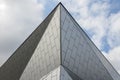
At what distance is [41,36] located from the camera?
A: 89.3ft

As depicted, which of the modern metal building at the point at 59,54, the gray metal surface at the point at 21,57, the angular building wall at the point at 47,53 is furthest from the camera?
the gray metal surface at the point at 21,57

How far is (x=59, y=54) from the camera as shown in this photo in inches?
887

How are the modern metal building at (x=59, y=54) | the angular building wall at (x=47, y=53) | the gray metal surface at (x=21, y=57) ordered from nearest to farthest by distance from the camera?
the modern metal building at (x=59, y=54) < the angular building wall at (x=47, y=53) < the gray metal surface at (x=21, y=57)

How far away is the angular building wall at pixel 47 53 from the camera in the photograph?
924 inches

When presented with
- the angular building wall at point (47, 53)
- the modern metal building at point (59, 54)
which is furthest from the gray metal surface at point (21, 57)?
the angular building wall at point (47, 53)

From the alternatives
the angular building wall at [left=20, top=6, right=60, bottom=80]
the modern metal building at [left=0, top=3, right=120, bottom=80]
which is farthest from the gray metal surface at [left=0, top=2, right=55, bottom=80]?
the angular building wall at [left=20, top=6, right=60, bottom=80]

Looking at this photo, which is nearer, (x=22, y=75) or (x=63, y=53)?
(x=63, y=53)

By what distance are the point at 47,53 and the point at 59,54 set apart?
2642 mm

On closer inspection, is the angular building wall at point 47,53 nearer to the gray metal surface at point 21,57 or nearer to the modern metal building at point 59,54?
the modern metal building at point 59,54

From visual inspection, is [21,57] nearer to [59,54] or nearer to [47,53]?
[47,53]

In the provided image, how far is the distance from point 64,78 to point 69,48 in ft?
14.0

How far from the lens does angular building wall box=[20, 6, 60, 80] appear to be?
77.0ft

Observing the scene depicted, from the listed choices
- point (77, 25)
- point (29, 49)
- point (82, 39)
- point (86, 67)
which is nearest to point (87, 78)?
point (86, 67)

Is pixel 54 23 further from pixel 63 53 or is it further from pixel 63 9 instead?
pixel 63 53
